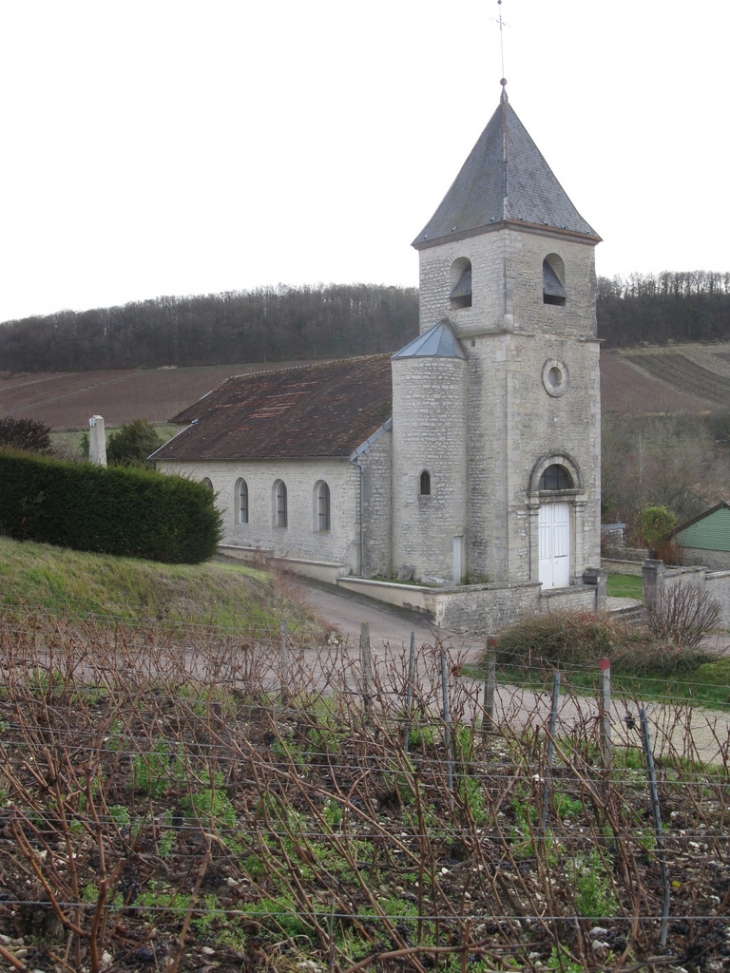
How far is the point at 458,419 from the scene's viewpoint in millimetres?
22625

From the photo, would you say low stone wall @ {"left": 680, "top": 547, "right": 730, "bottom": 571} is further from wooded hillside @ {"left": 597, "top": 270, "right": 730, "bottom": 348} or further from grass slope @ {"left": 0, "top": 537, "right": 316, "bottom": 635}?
wooded hillside @ {"left": 597, "top": 270, "right": 730, "bottom": 348}

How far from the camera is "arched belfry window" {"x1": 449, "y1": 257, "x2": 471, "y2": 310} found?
23250mm

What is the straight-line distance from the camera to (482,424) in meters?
22.7

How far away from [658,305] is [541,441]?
54052 mm

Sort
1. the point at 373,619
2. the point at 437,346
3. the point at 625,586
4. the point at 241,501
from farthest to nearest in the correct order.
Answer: the point at 241,501 < the point at 625,586 < the point at 437,346 < the point at 373,619

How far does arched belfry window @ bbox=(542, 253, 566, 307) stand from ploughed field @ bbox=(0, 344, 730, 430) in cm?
2802

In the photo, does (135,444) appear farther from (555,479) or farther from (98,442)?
(555,479)

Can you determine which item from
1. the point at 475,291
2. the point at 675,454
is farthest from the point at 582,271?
the point at 675,454

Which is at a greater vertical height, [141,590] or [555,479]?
[555,479]

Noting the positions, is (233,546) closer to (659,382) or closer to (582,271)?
(582,271)

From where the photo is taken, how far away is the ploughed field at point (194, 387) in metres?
52.2

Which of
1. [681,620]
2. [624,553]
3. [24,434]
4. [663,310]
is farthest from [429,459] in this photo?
[663,310]

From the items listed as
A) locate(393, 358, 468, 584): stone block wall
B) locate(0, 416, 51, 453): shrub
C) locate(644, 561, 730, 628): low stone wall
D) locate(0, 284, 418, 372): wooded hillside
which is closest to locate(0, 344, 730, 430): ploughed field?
locate(0, 284, 418, 372): wooded hillside

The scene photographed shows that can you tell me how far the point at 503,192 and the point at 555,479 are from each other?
25.1 feet
